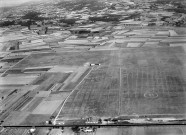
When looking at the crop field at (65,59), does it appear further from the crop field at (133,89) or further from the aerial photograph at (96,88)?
the crop field at (133,89)

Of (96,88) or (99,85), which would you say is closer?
(96,88)

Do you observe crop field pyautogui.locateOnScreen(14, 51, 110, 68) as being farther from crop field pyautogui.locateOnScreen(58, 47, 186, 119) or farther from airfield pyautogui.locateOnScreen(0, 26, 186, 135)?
crop field pyautogui.locateOnScreen(58, 47, 186, 119)

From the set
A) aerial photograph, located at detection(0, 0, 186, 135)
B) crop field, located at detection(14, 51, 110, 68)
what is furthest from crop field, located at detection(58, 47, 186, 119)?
crop field, located at detection(14, 51, 110, 68)

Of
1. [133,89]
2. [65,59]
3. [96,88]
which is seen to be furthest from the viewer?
[65,59]

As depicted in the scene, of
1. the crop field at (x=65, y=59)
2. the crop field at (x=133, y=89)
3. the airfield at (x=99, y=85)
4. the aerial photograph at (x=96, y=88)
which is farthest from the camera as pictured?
the crop field at (x=65, y=59)

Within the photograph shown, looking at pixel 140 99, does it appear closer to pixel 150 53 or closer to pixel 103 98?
pixel 103 98

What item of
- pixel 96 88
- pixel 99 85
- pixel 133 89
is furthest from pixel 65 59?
pixel 133 89

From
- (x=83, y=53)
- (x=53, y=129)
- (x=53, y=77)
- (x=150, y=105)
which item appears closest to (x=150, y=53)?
(x=83, y=53)

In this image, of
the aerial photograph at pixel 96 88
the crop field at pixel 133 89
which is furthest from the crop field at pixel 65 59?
the crop field at pixel 133 89

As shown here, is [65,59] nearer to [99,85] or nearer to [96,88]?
[99,85]
